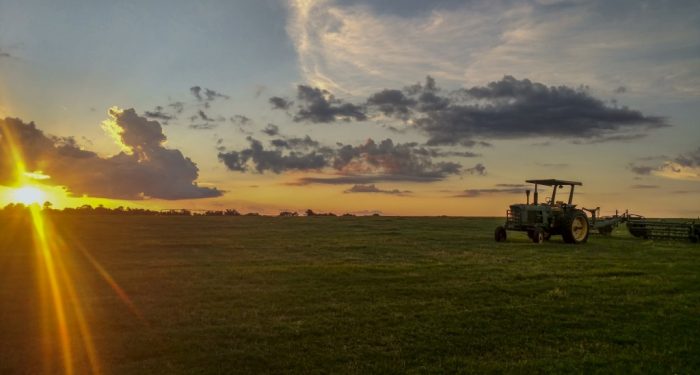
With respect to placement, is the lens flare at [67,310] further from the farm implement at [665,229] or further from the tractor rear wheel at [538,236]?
the farm implement at [665,229]

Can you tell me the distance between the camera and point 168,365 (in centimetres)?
1041

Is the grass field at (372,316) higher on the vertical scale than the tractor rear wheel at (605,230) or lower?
lower

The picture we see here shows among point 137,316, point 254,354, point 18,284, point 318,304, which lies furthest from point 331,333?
point 18,284

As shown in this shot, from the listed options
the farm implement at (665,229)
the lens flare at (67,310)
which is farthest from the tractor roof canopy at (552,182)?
the lens flare at (67,310)

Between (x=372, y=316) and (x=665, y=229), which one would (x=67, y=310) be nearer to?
(x=372, y=316)

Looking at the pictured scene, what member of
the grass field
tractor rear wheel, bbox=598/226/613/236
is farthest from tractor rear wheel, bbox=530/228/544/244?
tractor rear wheel, bbox=598/226/613/236

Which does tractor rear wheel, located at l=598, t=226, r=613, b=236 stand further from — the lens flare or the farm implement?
the lens flare

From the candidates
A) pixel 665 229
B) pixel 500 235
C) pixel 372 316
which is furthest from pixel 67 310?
pixel 665 229

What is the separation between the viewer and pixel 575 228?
36125mm

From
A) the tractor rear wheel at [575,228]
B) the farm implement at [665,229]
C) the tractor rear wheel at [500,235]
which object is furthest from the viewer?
the farm implement at [665,229]

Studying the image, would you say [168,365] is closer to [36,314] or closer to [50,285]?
[36,314]

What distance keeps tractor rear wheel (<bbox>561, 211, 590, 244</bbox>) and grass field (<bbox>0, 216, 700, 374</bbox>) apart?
9.92 meters

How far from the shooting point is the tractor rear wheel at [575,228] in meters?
35.3

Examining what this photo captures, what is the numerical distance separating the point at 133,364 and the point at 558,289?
42.0 ft
